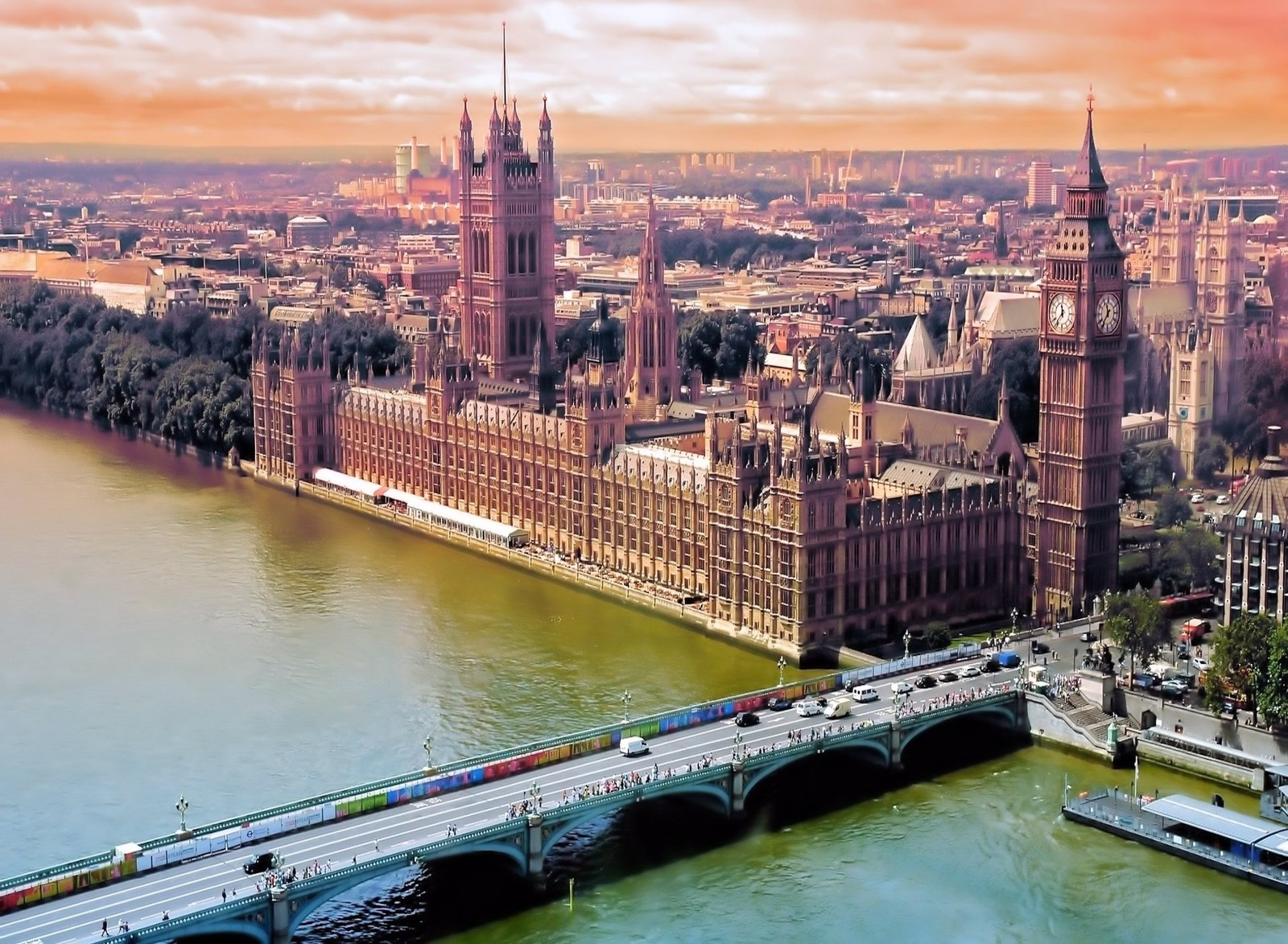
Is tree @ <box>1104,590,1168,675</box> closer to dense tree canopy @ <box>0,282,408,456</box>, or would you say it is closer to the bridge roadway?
the bridge roadway

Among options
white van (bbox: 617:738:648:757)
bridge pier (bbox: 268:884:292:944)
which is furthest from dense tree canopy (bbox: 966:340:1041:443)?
bridge pier (bbox: 268:884:292:944)

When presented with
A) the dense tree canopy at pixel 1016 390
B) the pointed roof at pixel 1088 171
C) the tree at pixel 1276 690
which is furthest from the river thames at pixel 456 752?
the dense tree canopy at pixel 1016 390

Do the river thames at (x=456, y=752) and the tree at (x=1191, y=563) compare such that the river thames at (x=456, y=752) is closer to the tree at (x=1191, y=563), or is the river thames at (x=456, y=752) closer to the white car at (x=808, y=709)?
the white car at (x=808, y=709)

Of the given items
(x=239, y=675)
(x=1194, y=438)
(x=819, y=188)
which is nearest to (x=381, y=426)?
(x=239, y=675)

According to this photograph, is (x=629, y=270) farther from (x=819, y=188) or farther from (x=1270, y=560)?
(x=1270, y=560)

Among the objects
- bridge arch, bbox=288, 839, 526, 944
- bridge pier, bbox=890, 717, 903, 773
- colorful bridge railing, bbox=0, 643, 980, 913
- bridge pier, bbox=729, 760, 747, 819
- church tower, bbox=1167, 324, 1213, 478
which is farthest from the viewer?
church tower, bbox=1167, 324, 1213, 478

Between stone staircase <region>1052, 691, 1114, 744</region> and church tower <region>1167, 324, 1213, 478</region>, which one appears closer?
stone staircase <region>1052, 691, 1114, 744</region>
